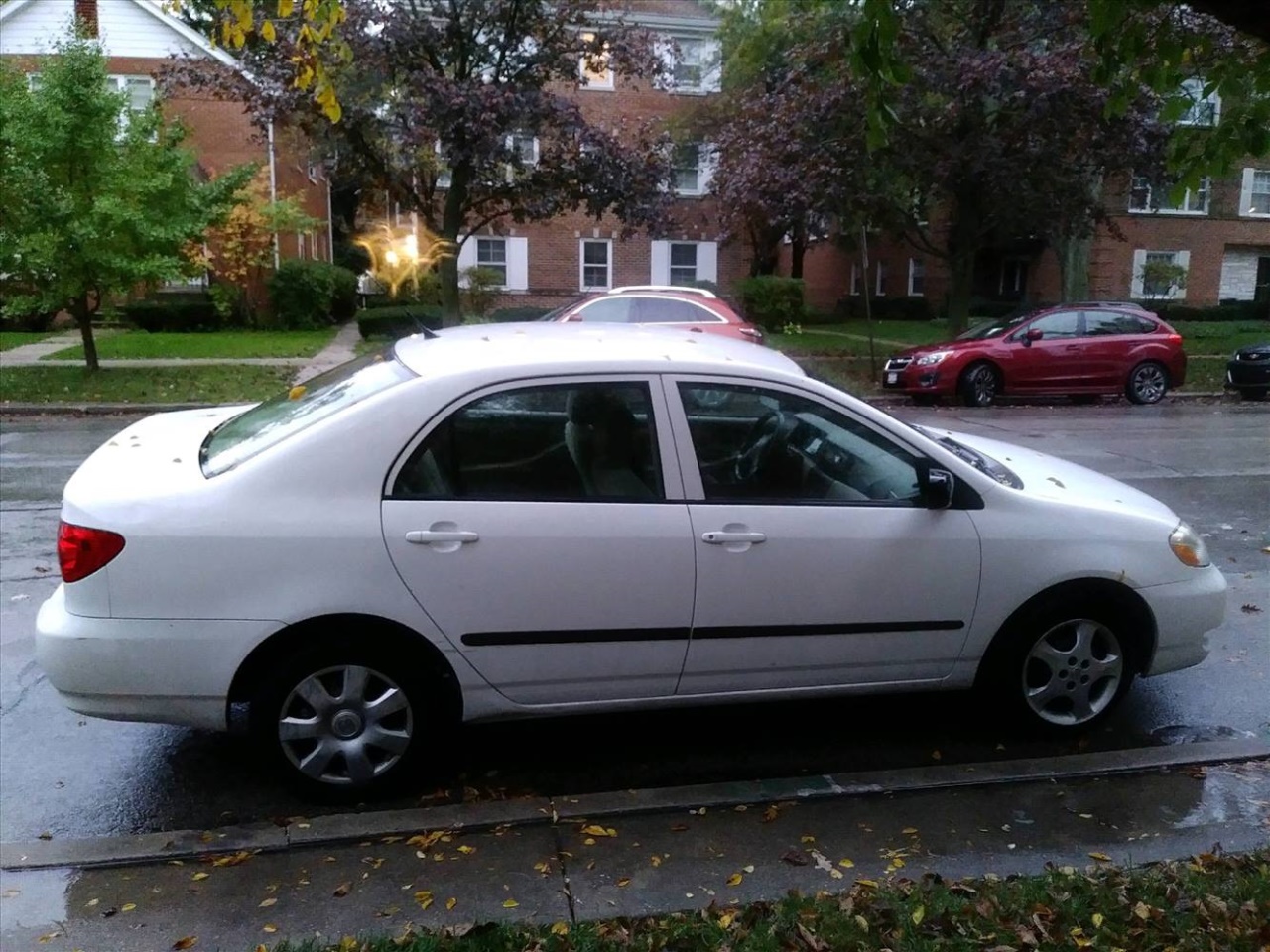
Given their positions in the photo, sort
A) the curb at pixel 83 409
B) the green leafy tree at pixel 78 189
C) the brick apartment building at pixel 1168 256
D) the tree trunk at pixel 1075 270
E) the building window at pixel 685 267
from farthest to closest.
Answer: the brick apartment building at pixel 1168 256, the building window at pixel 685 267, the tree trunk at pixel 1075 270, the green leafy tree at pixel 78 189, the curb at pixel 83 409

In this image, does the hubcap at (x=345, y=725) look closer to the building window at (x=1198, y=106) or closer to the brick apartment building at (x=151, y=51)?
the building window at (x=1198, y=106)

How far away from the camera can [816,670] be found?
4.50m

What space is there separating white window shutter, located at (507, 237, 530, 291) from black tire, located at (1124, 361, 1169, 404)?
20.1m

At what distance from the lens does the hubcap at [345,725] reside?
4.12 m

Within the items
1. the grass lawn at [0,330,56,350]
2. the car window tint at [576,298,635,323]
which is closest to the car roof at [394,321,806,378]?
the car window tint at [576,298,635,323]

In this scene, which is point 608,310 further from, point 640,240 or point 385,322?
point 640,240

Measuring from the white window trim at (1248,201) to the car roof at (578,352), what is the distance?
37.3 m

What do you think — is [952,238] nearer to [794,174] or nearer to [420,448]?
[794,174]

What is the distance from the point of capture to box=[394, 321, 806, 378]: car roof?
4.36 meters

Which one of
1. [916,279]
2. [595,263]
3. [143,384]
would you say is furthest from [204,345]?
[916,279]

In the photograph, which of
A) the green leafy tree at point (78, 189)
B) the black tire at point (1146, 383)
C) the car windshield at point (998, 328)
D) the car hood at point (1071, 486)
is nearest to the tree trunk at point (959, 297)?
the car windshield at point (998, 328)

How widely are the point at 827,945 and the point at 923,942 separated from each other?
0.85ft

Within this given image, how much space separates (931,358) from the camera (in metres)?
17.8

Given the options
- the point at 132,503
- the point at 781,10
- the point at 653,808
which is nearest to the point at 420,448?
the point at 132,503
